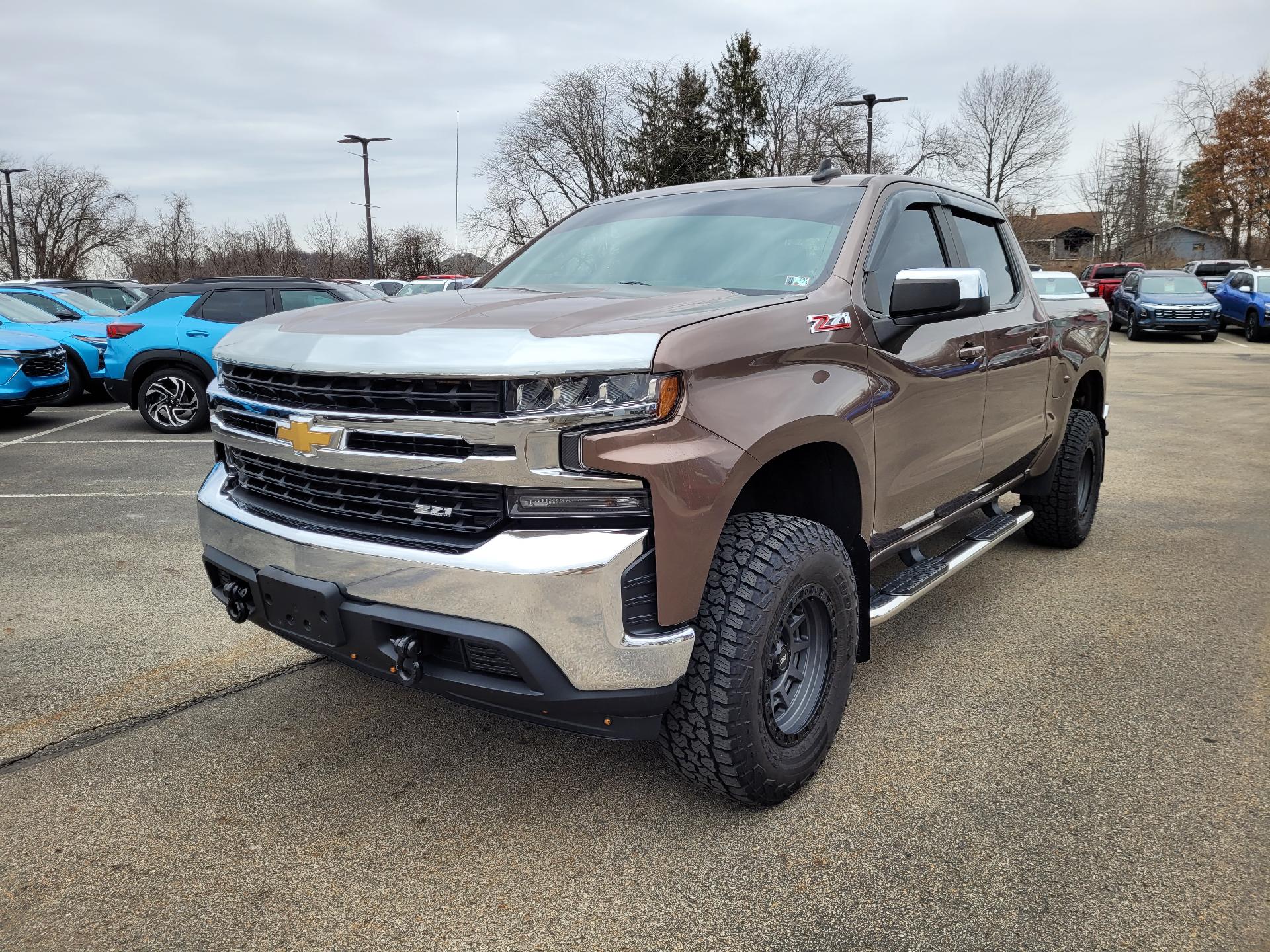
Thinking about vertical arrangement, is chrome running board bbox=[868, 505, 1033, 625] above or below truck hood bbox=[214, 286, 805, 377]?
below

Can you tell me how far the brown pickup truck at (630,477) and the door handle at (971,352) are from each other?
0.06m

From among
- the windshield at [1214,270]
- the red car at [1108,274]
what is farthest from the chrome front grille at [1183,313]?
the windshield at [1214,270]

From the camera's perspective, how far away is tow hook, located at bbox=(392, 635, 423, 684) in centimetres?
233

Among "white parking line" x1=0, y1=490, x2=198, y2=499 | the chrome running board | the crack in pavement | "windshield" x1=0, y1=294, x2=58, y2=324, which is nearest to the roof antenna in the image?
the chrome running board

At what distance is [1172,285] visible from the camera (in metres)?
22.2

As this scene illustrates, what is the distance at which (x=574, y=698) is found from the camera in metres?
2.27

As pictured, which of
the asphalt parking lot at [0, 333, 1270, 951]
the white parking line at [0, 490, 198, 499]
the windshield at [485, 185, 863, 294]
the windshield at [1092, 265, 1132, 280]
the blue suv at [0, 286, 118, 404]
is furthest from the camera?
the windshield at [1092, 265, 1132, 280]

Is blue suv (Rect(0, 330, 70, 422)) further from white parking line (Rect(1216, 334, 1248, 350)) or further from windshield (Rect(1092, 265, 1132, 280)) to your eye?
windshield (Rect(1092, 265, 1132, 280))

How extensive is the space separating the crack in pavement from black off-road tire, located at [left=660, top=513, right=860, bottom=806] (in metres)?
1.86

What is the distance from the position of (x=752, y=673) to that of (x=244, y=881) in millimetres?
1386

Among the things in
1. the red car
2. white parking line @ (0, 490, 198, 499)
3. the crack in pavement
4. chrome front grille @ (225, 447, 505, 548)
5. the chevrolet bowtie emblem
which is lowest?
the crack in pavement

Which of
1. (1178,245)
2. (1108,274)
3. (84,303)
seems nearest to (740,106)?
(1108,274)

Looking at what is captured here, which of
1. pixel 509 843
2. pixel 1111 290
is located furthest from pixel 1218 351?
pixel 509 843

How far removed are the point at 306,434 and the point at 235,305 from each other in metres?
8.82
